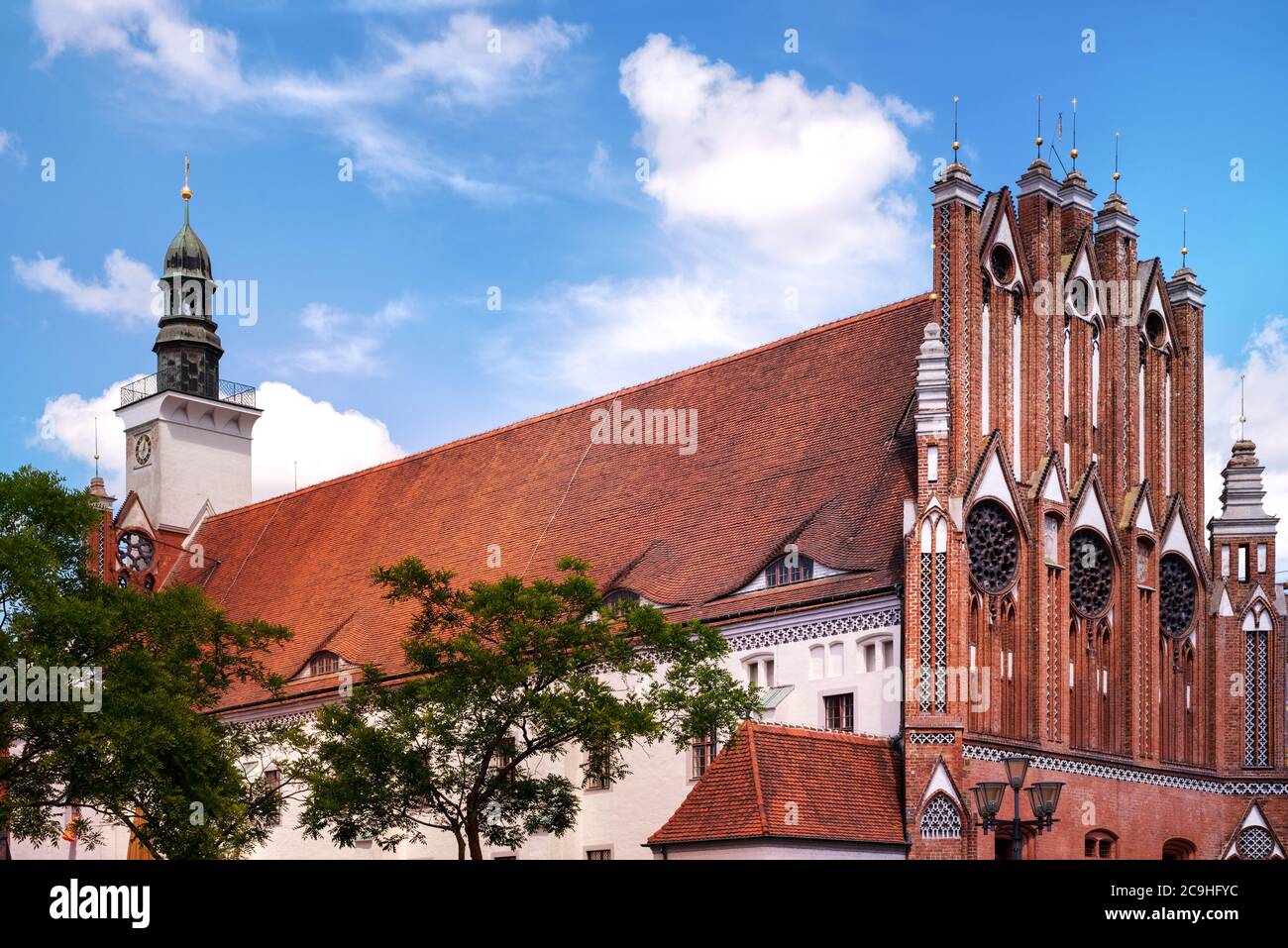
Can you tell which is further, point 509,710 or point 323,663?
point 323,663

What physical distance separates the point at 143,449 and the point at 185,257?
310 inches

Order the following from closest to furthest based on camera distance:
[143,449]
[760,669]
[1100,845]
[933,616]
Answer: [933,616]
[1100,845]
[760,669]
[143,449]

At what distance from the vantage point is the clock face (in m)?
68.1

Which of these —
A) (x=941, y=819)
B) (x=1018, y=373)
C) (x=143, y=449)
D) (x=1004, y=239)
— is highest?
(x=1004, y=239)

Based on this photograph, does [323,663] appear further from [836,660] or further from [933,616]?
[933,616]

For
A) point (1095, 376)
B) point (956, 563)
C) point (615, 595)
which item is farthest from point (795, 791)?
point (1095, 376)

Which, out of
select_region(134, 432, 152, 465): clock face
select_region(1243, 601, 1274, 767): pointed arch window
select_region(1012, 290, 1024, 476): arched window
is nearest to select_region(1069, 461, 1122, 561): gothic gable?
select_region(1012, 290, 1024, 476): arched window

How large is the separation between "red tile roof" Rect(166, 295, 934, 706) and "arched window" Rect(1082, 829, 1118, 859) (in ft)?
24.6

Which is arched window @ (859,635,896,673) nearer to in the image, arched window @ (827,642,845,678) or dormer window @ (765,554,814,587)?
arched window @ (827,642,845,678)

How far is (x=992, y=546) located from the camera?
3753 centimetres

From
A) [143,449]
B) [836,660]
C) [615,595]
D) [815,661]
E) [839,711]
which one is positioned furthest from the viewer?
[143,449]

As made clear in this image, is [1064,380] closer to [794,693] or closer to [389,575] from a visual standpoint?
[794,693]

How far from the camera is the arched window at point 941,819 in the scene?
113 ft
